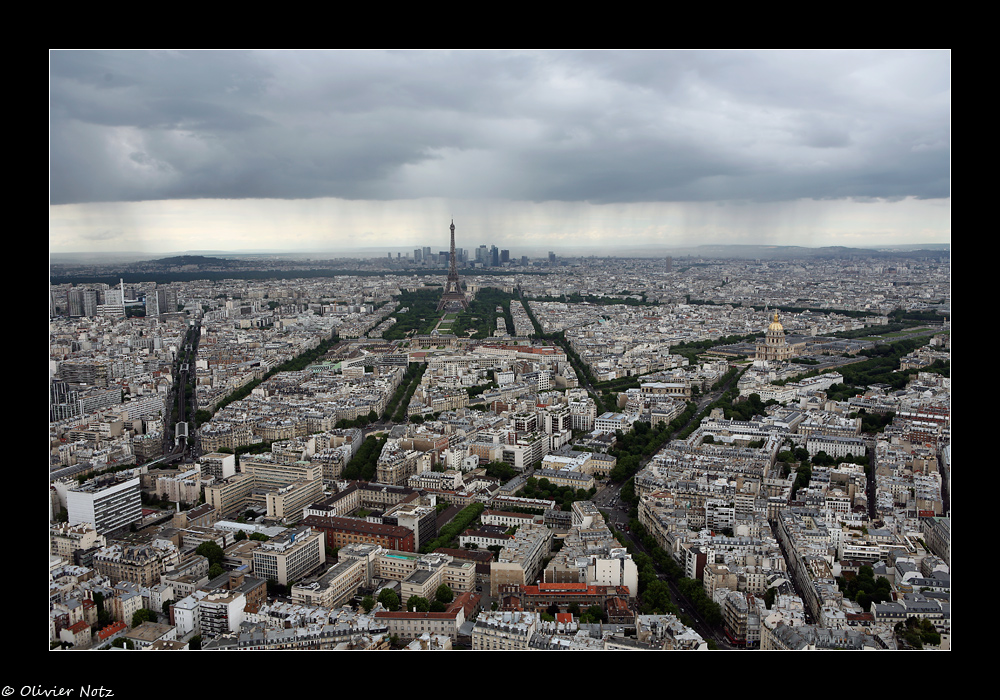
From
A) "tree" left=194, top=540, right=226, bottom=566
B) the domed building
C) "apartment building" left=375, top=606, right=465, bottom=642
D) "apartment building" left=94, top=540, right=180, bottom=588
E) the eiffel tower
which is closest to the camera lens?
"apartment building" left=375, top=606, right=465, bottom=642

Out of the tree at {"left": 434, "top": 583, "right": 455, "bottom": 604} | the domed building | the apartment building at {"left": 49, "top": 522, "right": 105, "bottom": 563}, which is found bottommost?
the tree at {"left": 434, "top": 583, "right": 455, "bottom": 604}

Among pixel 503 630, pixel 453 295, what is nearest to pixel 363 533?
pixel 503 630

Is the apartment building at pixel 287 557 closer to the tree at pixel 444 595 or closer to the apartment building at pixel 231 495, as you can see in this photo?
the tree at pixel 444 595

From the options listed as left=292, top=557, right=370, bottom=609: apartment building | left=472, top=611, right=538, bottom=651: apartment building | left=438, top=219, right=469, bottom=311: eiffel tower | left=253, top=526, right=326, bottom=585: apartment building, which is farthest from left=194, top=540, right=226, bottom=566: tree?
left=438, top=219, right=469, bottom=311: eiffel tower

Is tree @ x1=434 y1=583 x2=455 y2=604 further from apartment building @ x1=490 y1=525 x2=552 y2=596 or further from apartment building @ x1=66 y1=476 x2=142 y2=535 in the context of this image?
apartment building @ x1=66 y1=476 x2=142 y2=535

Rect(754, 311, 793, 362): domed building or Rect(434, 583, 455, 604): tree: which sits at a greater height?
Rect(754, 311, 793, 362): domed building

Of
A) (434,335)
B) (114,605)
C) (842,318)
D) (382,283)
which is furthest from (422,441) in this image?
(382,283)
